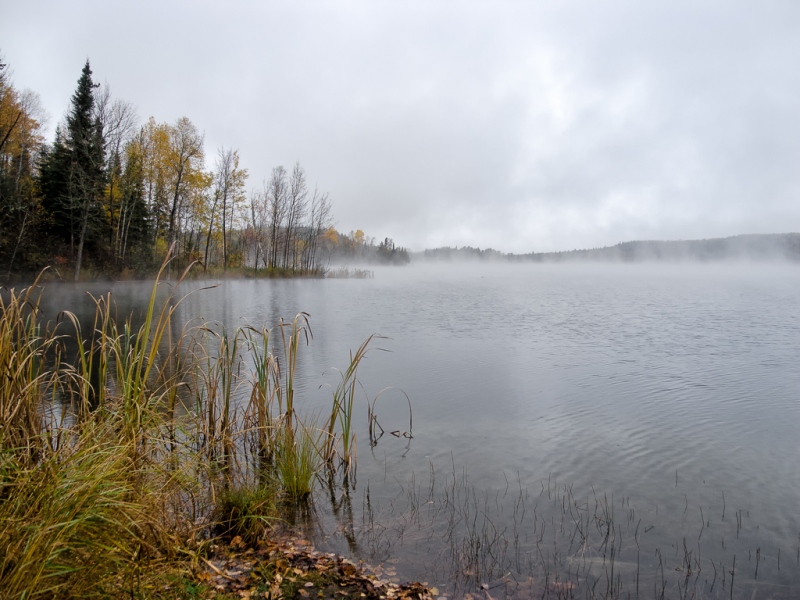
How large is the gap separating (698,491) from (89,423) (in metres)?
5.90

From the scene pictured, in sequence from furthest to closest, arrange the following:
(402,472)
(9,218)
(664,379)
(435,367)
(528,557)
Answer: (9,218) → (435,367) → (664,379) → (402,472) → (528,557)

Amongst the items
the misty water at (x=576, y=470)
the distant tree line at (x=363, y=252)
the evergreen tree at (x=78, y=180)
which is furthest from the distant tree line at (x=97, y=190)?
the distant tree line at (x=363, y=252)

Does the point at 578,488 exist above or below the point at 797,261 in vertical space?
below

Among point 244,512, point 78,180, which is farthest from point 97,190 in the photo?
point 244,512

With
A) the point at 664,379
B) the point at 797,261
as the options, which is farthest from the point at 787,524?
the point at 797,261

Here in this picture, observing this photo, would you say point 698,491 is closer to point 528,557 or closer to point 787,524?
point 787,524

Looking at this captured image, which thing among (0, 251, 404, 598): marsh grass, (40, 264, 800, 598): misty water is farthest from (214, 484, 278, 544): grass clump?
(40, 264, 800, 598): misty water

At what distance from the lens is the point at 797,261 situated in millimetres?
118875

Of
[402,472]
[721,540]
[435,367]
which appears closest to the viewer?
[721,540]

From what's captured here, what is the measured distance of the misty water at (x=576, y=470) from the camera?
4.05 metres

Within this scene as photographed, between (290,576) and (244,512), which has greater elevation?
(244,512)

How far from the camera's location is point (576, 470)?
600 centimetres

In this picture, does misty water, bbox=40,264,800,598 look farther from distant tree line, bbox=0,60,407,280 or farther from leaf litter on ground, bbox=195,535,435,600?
distant tree line, bbox=0,60,407,280

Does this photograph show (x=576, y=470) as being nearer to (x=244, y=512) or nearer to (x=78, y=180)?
(x=244, y=512)
